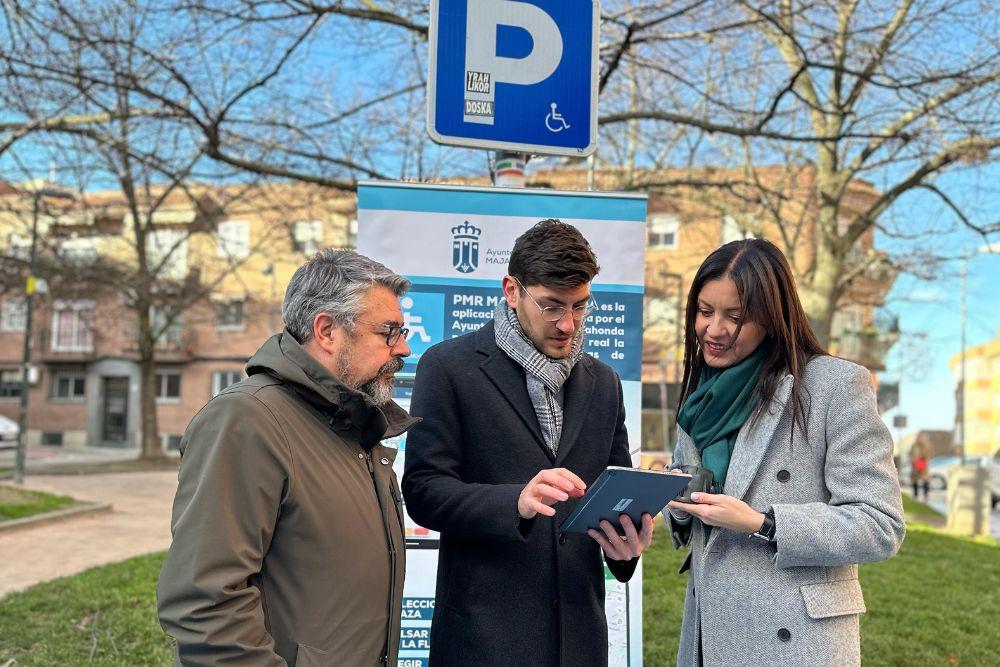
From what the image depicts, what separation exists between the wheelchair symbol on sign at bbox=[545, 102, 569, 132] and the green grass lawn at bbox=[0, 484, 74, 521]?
35.8 feet

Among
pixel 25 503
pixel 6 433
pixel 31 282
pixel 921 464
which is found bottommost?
pixel 6 433

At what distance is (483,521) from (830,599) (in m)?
0.88

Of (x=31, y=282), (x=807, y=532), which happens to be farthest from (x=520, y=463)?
(x=31, y=282)

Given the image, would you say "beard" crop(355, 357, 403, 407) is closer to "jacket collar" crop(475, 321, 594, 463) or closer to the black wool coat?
the black wool coat

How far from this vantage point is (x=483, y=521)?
2.31 m

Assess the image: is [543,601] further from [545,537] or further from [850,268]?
[850,268]

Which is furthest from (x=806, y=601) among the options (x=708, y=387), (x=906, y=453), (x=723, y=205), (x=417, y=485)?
(x=906, y=453)

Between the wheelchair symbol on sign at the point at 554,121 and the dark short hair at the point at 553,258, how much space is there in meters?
1.61

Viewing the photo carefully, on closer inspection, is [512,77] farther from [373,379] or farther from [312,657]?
[312,657]

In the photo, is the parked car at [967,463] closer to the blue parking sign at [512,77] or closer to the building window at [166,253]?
the building window at [166,253]

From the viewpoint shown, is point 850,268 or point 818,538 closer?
point 818,538

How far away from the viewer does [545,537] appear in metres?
2.50

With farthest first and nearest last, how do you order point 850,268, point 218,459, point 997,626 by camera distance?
1. point 850,268
2. point 997,626
3. point 218,459

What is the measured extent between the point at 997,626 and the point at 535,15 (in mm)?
5772
